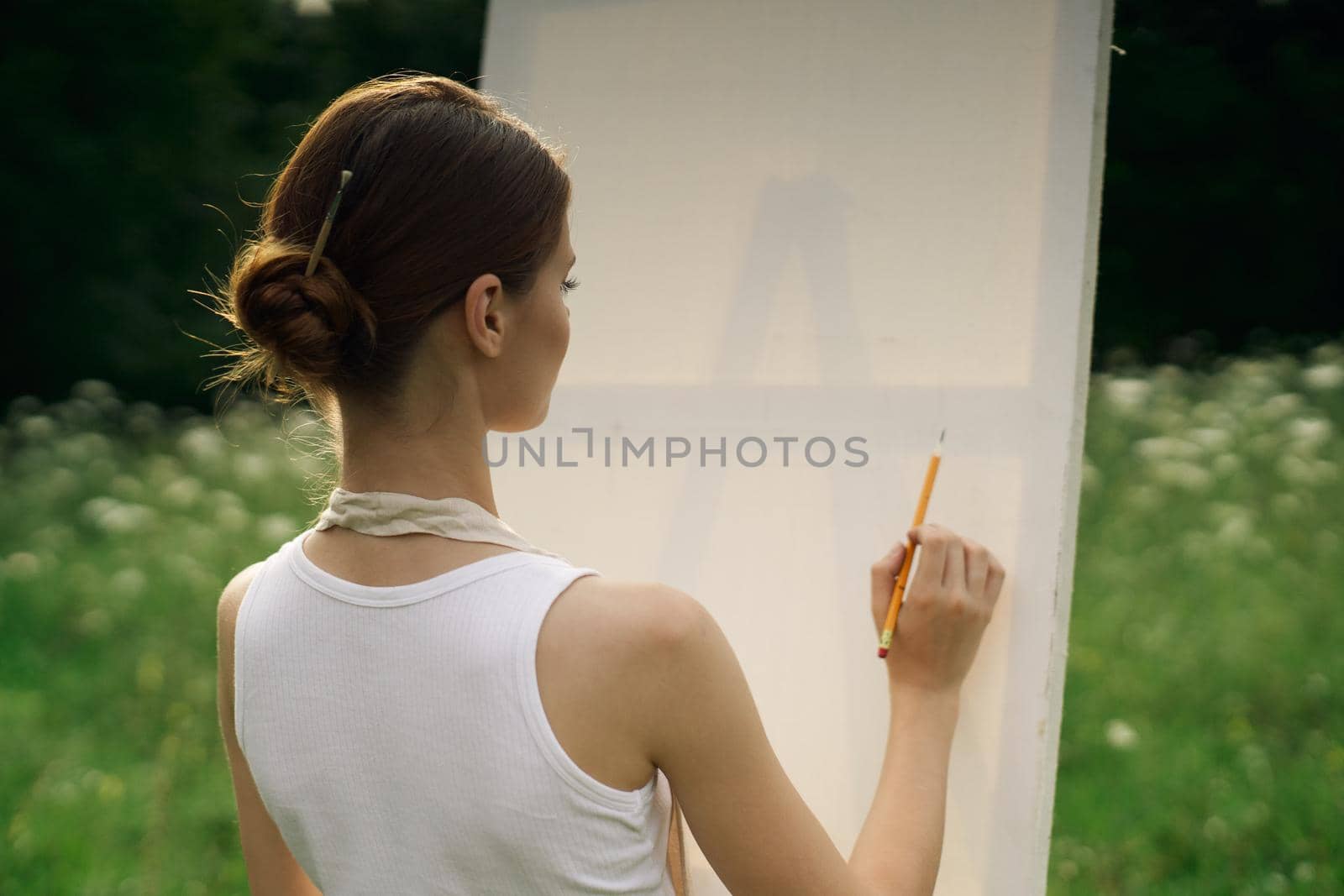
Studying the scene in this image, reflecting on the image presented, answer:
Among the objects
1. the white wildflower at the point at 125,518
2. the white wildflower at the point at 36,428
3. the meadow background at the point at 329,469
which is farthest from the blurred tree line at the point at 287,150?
the white wildflower at the point at 125,518

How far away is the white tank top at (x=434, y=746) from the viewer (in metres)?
0.88

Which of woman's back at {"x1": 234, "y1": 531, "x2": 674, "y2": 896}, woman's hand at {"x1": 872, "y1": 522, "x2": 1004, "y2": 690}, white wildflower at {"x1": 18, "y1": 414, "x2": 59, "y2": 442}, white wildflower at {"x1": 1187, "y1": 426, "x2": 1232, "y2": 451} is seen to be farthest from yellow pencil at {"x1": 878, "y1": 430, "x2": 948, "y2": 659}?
white wildflower at {"x1": 18, "y1": 414, "x2": 59, "y2": 442}

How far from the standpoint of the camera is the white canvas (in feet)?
4.06

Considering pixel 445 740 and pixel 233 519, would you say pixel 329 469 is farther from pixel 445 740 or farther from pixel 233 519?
pixel 233 519

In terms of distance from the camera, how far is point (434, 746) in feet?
2.96

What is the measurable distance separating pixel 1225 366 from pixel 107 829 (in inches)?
189

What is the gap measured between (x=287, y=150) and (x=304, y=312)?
7151 millimetres

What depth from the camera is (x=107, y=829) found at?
2998 mm

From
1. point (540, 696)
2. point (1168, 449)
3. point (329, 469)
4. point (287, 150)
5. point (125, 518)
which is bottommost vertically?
point (125, 518)

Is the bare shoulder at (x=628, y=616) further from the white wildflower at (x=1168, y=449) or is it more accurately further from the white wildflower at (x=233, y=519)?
the white wildflower at (x=233, y=519)

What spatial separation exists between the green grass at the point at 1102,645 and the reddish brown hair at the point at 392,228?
2222mm

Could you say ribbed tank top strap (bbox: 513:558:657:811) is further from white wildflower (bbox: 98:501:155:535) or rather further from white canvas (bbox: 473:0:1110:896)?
white wildflower (bbox: 98:501:155:535)

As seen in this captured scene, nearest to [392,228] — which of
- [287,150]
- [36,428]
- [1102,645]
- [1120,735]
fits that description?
[1120,735]

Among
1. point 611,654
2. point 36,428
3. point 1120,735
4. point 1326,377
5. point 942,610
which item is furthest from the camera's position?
point 36,428
